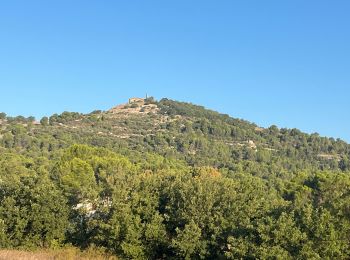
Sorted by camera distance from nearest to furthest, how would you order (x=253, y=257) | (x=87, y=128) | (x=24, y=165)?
(x=253, y=257)
(x=24, y=165)
(x=87, y=128)

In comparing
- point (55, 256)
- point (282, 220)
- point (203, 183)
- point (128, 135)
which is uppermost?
point (128, 135)

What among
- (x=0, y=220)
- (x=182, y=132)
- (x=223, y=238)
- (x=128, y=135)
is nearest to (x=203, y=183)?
(x=223, y=238)

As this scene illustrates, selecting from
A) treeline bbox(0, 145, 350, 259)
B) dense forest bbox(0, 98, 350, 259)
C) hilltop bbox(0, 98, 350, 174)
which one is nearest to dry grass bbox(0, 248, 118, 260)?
dense forest bbox(0, 98, 350, 259)

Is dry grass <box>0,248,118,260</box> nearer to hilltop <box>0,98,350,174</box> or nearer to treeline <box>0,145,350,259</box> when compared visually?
treeline <box>0,145,350,259</box>

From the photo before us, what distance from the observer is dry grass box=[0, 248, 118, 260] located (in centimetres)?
2053

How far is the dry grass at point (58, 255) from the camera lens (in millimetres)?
20531

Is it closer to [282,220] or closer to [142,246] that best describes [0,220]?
[142,246]

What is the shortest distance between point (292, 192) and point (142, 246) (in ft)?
101

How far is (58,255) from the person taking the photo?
2217 cm

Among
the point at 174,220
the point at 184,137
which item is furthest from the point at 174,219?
the point at 184,137

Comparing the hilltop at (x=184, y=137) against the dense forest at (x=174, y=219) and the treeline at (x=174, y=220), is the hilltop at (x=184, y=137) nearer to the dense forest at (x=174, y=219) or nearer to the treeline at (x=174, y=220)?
the dense forest at (x=174, y=219)

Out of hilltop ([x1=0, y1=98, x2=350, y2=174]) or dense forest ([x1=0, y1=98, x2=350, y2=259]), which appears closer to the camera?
dense forest ([x1=0, y1=98, x2=350, y2=259])

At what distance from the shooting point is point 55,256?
2198 cm

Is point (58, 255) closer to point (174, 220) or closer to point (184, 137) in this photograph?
point (174, 220)
